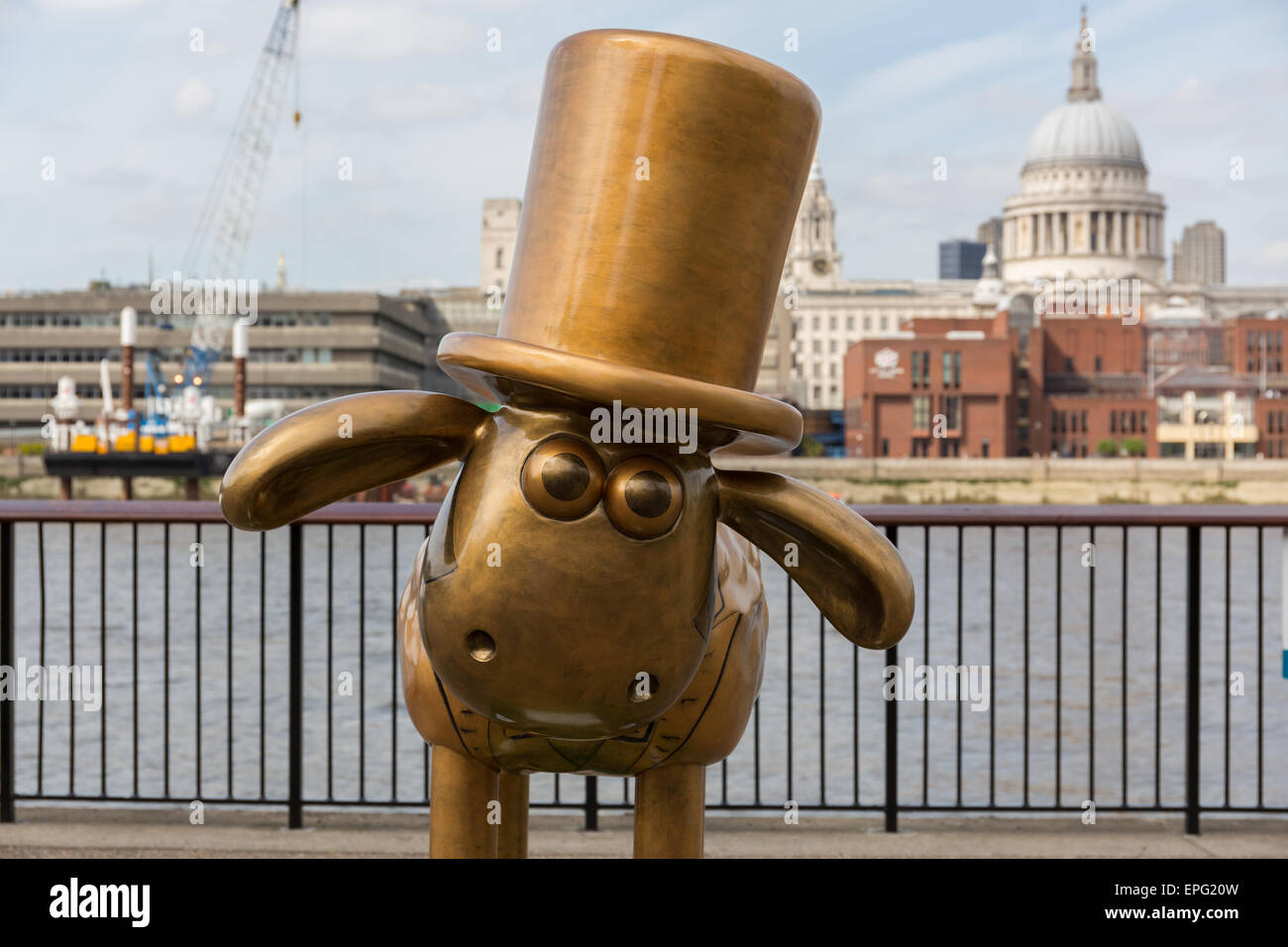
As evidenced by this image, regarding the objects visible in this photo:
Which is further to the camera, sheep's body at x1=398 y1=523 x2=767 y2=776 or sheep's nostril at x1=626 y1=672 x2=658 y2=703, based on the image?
sheep's body at x1=398 y1=523 x2=767 y2=776

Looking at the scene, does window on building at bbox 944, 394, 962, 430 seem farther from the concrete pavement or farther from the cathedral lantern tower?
the concrete pavement

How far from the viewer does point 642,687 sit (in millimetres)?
2145

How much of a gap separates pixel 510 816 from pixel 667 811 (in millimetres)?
338

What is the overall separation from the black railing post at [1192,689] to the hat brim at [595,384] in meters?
3.56

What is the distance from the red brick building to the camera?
82.6 metres

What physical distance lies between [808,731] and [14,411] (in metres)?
81.5

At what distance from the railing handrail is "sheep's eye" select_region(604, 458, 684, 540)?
258 centimetres

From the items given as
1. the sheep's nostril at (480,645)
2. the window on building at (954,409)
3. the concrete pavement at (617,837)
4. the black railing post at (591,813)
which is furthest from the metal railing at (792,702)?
the window on building at (954,409)

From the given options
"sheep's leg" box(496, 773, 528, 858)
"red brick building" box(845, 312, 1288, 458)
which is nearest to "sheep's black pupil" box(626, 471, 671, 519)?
"sheep's leg" box(496, 773, 528, 858)

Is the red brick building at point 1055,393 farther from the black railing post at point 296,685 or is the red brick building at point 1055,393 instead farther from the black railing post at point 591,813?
the black railing post at point 296,685

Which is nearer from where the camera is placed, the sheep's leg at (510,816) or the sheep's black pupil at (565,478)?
the sheep's black pupil at (565,478)

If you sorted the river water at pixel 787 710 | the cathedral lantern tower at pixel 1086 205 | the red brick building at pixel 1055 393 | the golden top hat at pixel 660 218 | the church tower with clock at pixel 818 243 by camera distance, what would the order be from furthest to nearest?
the church tower with clock at pixel 818 243
the cathedral lantern tower at pixel 1086 205
the red brick building at pixel 1055 393
the river water at pixel 787 710
the golden top hat at pixel 660 218

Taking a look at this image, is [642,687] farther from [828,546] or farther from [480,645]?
[828,546]

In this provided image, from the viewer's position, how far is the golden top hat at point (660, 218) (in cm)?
210
